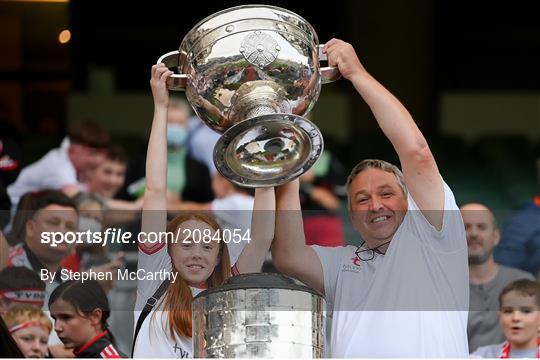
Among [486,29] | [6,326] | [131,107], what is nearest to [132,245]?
[6,326]

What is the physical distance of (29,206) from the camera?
17.4 ft

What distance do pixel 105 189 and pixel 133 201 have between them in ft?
0.42

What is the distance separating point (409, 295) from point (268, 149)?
541 millimetres

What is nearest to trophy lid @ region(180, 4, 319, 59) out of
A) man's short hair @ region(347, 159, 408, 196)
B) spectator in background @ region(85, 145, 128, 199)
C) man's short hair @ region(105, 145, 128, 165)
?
man's short hair @ region(347, 159, 408, 196)

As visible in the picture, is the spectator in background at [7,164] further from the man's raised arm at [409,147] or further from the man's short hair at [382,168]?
the man's raised arm at [409,147]

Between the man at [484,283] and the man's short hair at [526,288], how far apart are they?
14 mm

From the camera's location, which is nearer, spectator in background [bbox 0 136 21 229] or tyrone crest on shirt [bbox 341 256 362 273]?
tyrone crest on shirt [bbox 341 256 362 273]

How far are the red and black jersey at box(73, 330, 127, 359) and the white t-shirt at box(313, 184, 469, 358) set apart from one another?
62cm

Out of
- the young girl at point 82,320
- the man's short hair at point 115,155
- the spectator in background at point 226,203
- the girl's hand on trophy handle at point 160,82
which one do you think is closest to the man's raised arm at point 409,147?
the girl's hand on trophy handle at point 160,82

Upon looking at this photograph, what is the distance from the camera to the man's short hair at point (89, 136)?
22.6 ft

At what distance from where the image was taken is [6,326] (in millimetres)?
4480

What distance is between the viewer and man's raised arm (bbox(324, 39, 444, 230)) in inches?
171

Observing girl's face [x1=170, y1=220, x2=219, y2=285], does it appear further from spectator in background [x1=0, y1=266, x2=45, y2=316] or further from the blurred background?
the blurred background

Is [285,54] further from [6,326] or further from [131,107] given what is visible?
[131,107]
